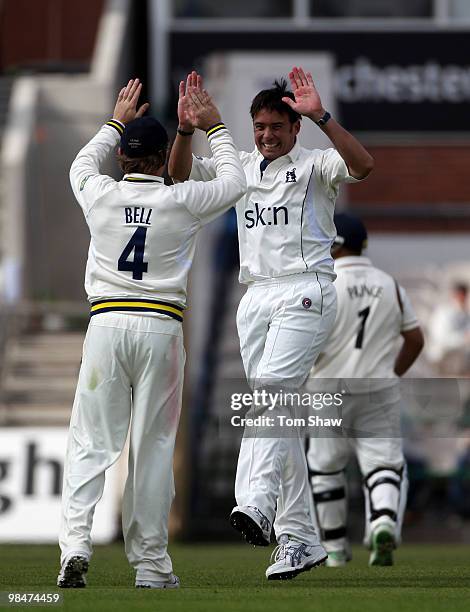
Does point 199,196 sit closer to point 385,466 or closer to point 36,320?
point 385,466

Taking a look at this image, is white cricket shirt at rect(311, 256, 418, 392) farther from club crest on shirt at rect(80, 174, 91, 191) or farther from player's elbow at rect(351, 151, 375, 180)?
club crest on shirt at rect(80, 174, 91, 191)

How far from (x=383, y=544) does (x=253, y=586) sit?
2.28m

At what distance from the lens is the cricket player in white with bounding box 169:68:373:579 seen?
7844 mm

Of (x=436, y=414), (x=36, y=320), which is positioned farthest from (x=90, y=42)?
(x=436, y=414)

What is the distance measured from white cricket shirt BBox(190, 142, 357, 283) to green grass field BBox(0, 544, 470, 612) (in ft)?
5.30

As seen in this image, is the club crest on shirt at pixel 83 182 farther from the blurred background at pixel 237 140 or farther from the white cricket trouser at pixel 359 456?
the blurred background at pixel 237 140

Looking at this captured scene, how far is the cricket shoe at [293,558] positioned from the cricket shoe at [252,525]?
0.56m

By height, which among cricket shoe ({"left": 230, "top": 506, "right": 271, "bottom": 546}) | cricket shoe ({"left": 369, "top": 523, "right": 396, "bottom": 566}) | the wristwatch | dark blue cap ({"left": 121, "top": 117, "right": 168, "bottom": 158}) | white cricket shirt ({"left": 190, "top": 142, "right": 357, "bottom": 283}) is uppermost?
the wristwatch

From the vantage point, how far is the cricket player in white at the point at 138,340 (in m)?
7.44

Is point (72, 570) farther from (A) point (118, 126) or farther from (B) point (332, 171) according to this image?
(B) point (332, 171)

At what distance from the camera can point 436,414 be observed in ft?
55.2

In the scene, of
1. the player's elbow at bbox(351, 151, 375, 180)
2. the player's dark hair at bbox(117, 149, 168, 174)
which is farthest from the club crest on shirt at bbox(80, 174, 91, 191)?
the player's elbow at bbox(351, 151, 375, 180)

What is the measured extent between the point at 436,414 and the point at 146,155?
9.79 m

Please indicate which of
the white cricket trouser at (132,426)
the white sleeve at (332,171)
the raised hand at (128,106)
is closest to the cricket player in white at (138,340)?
the white cricket trouser at (132,426)
